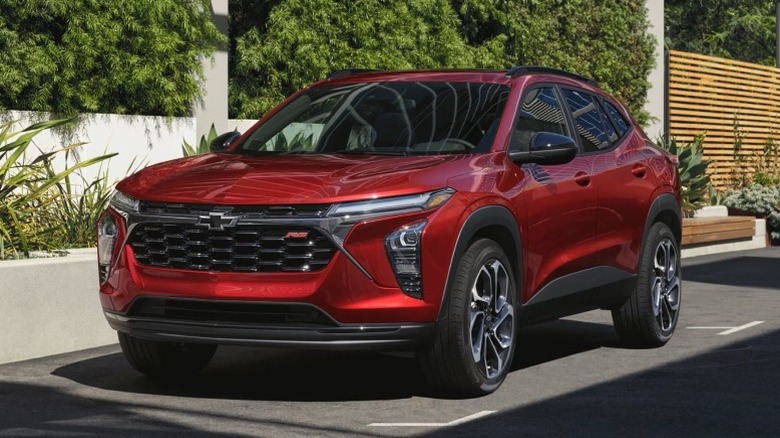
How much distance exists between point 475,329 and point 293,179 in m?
1.29

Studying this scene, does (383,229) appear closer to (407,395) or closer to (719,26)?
(407,395)

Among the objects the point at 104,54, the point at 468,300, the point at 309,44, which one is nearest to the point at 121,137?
the point at 104,54

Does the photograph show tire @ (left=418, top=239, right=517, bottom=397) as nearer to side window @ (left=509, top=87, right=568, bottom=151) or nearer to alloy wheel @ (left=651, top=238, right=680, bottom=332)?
side window @ (left=509, top=87, right=568, bottom=151)

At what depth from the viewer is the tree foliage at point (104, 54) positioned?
13469 millimetres

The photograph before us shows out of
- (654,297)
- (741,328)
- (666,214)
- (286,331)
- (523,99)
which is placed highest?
(523,99)

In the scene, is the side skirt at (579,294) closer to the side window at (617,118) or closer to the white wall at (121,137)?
the side window at (617,118)

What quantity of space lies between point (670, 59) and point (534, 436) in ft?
64.0

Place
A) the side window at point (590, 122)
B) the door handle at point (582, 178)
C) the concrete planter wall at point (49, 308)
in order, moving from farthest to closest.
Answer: the side window at point (590, 122)
the concrete planter wall at point (49, 308)
the door handle at point (582, 178)

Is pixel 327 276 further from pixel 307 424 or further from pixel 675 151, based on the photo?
pixel 675 151

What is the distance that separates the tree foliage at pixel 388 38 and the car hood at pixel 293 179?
864 cm

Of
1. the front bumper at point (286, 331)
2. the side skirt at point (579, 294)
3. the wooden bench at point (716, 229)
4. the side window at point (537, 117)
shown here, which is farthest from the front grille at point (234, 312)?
the wooden bench at point (716, 229)

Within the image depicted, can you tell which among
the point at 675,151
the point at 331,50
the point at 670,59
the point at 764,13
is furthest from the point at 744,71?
the point at 764,13

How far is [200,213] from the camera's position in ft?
25.1

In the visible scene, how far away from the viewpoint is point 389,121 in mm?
8734
